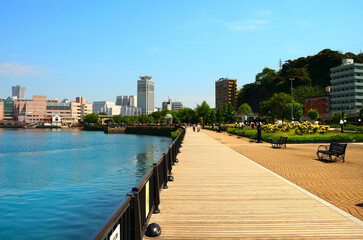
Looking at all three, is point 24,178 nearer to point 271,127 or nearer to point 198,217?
point 198,217

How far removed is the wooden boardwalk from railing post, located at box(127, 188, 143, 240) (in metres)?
0.84

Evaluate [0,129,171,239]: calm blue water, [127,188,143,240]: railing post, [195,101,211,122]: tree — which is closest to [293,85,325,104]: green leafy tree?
[195,101,211,122]: tree

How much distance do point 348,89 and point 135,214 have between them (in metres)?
117

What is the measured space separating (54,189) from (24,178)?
5863 mm

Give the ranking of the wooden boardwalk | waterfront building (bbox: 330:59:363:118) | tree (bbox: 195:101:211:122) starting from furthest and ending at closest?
tree (bbox: 195:101:211:122) < waterfront building (bbox: 330:59:363:118) < the wooden boardwalk

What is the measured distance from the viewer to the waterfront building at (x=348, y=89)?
326 ft

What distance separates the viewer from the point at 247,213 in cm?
660

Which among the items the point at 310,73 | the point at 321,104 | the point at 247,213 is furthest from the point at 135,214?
the point at 310,73

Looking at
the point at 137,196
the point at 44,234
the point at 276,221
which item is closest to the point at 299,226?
the point at 276,221

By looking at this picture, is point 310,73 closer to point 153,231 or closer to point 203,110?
point 203,110

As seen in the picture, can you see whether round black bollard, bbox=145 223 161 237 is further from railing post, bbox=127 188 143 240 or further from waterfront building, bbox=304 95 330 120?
waterfront building, bbox=304 95 330 120

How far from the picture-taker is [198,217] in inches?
247

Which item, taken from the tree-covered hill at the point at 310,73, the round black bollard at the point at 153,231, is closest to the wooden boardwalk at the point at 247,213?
the round black bollard at the point at 153,231

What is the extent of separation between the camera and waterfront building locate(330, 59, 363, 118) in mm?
99375
